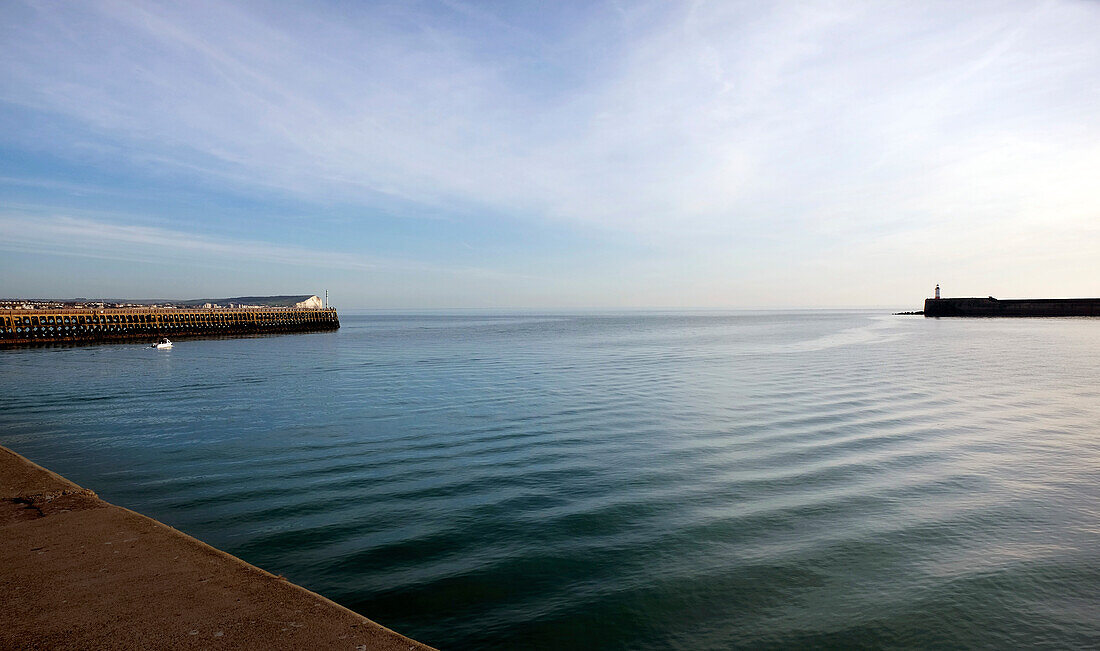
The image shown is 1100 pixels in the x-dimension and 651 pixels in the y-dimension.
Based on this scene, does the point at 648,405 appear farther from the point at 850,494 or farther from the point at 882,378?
the point at 882,378

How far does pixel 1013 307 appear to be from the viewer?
106188mm

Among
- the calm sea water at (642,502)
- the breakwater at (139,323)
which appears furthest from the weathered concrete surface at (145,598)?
the breakwater at (139,323)

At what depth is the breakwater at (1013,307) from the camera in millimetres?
99231

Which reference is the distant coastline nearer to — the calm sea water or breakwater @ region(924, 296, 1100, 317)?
the calm sea water

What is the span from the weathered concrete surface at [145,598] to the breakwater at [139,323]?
68.1 meters

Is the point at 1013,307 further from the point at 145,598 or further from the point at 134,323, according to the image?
the point at 134,323

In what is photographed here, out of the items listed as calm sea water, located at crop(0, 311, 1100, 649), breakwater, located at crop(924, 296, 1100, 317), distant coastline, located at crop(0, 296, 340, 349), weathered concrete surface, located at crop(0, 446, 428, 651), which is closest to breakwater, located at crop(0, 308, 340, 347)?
distant coastline, located at crop(0, 296, 340, 349)

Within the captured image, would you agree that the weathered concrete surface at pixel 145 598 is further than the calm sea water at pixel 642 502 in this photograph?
No

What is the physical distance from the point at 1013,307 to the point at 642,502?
128646 mm

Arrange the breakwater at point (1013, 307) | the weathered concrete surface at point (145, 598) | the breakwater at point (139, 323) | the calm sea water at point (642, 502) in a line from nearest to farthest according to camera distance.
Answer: the weathered concrete surface at point (145, 598), the calm sea water at point (642, 502), the breakwater at point (139, 323), the breakwater at point (1013, 307)

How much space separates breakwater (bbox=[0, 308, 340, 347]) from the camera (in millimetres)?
59406

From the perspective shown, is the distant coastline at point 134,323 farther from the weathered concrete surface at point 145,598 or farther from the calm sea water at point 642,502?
the weathered concrete surface at point 145,598

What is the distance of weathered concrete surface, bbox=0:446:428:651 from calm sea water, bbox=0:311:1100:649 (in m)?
1.45

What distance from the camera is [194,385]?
2698 cm
